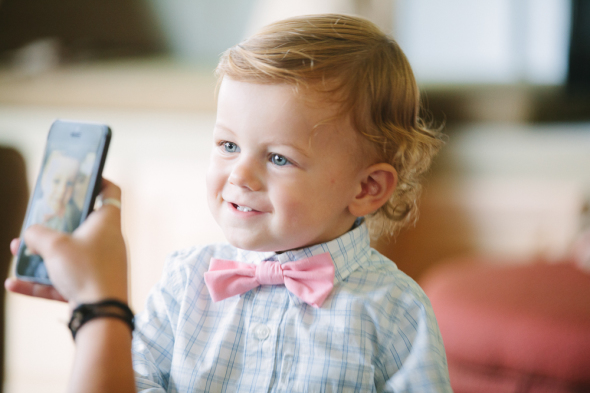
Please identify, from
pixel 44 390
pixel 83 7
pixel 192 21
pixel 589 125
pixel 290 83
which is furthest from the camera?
pixel 589 125

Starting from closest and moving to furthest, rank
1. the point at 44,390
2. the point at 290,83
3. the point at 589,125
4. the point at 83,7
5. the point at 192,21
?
1. the point at 290,83
2. the point at 44,390
3. the point at 83,7
4. the point at 192,21
5. the point at 589,125

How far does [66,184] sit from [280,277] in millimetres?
224

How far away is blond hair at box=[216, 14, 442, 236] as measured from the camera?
1.71ft

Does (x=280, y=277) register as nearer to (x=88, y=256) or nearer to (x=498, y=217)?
(x=88, y=256)

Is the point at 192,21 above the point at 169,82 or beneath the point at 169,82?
above

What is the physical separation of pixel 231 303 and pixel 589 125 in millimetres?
1344

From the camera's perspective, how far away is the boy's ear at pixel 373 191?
59cm

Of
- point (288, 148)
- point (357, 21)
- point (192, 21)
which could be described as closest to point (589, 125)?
point (192, 21)

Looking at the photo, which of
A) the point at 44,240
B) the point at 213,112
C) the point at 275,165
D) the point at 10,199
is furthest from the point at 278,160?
the point at 213,112

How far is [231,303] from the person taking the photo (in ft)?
1.89

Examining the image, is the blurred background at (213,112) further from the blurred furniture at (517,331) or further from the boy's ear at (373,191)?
the boy's ear at (373,191)

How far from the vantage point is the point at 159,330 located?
23.3 inches

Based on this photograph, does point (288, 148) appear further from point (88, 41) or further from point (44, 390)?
point (88, 41)

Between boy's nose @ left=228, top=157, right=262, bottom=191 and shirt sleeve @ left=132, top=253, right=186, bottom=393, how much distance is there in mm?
152
